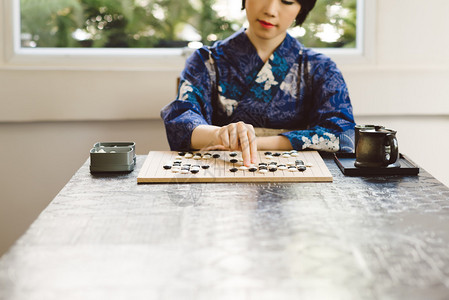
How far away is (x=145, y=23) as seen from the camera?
271cm

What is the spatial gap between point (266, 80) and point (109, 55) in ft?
3.01

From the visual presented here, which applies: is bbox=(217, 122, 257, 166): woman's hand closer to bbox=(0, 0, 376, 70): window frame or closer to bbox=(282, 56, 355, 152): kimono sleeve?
bbox=(282, 56, 355, 152): kimono sleeve

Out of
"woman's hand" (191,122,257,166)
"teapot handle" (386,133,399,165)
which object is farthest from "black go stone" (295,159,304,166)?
"teapot handle" (386,133,399,165)

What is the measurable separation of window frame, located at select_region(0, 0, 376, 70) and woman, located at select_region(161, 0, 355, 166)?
22.6 inches

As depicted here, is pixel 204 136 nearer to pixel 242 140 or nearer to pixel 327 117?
pixel 242 140

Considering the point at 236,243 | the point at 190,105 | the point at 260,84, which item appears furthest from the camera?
the point at 260,84

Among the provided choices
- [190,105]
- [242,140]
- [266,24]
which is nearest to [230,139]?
[242,140]

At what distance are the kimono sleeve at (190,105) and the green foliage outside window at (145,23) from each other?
0.67 metres

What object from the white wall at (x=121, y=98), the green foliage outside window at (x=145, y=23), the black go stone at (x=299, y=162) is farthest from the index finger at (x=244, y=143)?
the green foliage outside window at (x=145, y=23)

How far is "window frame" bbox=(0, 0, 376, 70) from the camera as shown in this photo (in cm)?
259

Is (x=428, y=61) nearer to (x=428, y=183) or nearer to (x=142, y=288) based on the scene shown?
(x=428, y=183)

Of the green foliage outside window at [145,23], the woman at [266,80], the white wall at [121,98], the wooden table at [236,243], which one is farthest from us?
the green foliage outside window at [145,23]

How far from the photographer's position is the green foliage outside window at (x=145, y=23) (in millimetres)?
2680

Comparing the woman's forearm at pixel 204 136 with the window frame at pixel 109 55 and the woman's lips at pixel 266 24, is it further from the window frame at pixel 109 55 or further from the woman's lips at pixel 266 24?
the window frame at pixel 109 55
